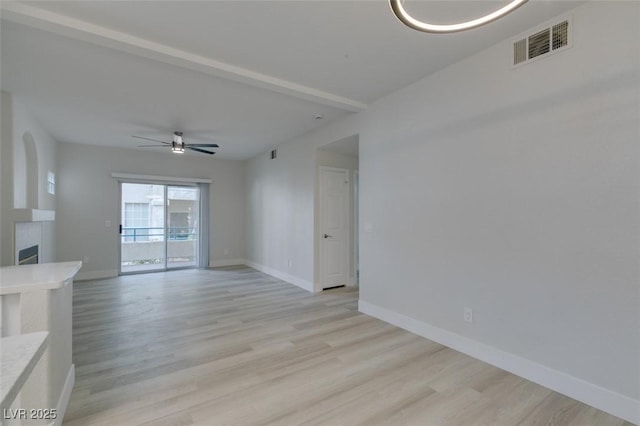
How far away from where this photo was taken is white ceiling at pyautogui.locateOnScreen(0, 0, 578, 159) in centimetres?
209

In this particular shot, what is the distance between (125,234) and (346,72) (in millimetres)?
6242

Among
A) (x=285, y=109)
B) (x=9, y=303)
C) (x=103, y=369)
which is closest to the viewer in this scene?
(x=9, y=303)

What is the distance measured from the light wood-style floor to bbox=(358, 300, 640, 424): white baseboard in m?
0.06

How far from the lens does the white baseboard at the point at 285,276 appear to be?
505 centimetres

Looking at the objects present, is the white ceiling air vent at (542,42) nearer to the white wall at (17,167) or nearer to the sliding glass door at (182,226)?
the white wall at (17,167)

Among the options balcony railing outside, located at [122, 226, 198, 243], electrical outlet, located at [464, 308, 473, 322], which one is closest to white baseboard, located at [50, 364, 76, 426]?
electrical outlet, located at [464, 308, 473, 322]

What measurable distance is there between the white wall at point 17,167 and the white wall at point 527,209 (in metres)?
4.14

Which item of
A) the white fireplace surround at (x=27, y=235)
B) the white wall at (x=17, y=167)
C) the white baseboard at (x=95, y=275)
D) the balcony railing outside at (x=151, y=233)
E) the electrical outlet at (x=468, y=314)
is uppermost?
the white wall at (x=17, y=167)

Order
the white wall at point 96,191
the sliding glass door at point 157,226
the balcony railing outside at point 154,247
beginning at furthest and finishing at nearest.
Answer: the balcony railing outside at point 154,247, the sliding glass door at point 157,226, the white wall at point 96,191

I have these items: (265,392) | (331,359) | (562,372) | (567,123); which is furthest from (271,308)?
(567,123)

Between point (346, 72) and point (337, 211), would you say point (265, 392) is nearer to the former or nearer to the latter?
point (346, 72)

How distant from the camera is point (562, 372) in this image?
2127mm

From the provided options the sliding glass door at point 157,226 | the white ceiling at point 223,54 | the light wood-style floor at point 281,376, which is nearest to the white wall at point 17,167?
the white ceiling at point 223,54

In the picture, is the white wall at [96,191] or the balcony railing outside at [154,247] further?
the balcony railing outside at [154,247]
